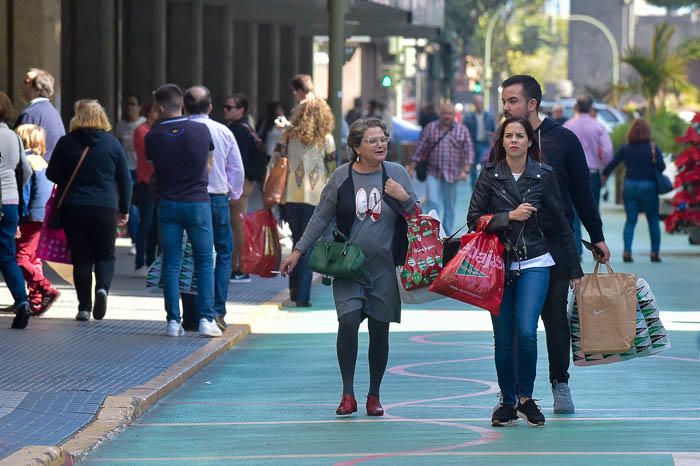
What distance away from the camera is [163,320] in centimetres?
1432

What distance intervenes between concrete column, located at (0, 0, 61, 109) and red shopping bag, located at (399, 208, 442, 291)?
12.1 m

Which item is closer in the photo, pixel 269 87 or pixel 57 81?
pixel 57 81

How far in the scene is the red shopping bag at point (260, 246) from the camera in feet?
48.8

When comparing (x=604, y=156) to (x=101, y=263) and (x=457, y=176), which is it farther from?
(x=101, y=263)

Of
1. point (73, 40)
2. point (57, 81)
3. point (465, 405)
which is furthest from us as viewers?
point (73, 40)

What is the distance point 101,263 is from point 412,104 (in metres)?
60.8

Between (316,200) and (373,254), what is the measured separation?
5809 millimetres

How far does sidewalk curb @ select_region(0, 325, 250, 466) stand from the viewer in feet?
25.6

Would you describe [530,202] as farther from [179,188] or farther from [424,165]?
[424,165]

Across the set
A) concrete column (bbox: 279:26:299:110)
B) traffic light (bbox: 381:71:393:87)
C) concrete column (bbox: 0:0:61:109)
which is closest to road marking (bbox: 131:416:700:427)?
concrete column (bbox: 0:0:61:109)

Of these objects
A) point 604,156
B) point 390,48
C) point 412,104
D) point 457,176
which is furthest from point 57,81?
point 412,104

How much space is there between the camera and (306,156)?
601 inches

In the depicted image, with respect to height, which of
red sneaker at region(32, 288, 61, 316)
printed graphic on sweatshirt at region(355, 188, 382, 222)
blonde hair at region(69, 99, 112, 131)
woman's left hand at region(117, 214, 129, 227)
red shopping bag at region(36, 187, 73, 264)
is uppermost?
blonde hair at region(69, 99, 112, 131)

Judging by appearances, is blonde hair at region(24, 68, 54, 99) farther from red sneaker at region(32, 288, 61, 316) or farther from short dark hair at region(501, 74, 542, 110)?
short dark hair at region(501, 74, 542, 110)
